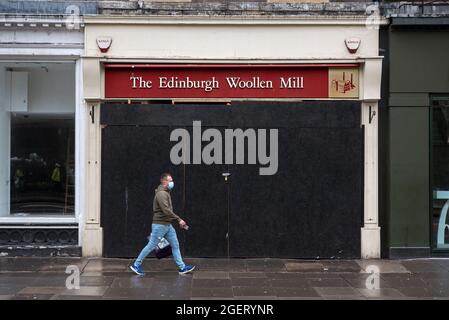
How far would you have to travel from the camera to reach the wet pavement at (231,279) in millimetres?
9336

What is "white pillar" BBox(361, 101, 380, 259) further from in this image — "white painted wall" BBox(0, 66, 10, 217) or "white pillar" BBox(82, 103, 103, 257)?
"white painted wall" BBox(0, 66, 10, 217)

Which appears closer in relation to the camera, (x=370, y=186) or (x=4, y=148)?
(x=370, y=186)

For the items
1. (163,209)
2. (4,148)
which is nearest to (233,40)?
(163,209)

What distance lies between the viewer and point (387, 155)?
40.7 ft

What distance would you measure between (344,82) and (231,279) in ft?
15.3

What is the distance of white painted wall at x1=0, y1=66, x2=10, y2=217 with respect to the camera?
13023mm

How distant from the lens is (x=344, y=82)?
1252 cm

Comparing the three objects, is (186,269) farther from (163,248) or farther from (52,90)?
(52,90)

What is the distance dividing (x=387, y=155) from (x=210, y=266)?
4099 mm

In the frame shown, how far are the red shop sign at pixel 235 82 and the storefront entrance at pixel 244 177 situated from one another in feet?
0.81

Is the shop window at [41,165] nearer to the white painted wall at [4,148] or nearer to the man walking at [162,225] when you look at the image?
the white painted wall at [4,148]

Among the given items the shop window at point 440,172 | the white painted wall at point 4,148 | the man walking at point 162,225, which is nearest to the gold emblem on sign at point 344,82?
the shop window at point 440,172

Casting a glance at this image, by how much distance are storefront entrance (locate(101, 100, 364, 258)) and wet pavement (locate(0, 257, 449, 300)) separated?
45 centimetres
